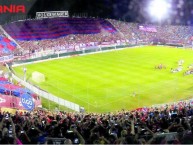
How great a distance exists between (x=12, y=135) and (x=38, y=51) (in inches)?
1585

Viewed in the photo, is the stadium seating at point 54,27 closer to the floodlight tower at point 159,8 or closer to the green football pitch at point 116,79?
the floodlight tower at point 159,8

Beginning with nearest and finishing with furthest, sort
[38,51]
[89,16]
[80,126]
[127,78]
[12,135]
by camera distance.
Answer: [12,135]
[80,126]
[127,78]
[38,51]
[89,16]

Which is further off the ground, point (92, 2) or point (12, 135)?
point (92, 2)

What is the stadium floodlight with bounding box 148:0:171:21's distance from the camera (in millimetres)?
55469

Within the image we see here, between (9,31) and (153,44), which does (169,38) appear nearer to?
(153,44)

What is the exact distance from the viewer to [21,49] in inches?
1953

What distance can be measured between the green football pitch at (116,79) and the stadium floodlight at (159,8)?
899 cm

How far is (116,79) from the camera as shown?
32.8 m

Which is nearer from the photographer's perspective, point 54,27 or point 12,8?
point 12,8

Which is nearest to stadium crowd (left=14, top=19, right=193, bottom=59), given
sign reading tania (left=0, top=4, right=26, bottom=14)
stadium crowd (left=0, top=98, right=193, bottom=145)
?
sign reading tania (left=0, top=4, right=26, bottom=14)

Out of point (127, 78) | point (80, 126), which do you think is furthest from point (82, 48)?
point (80, 126)

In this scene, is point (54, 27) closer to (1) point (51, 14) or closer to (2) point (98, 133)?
(1) point (51, 14)

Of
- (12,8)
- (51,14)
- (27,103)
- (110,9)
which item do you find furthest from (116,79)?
(110,9)

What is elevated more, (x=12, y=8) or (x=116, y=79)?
(x=12, y=8)
